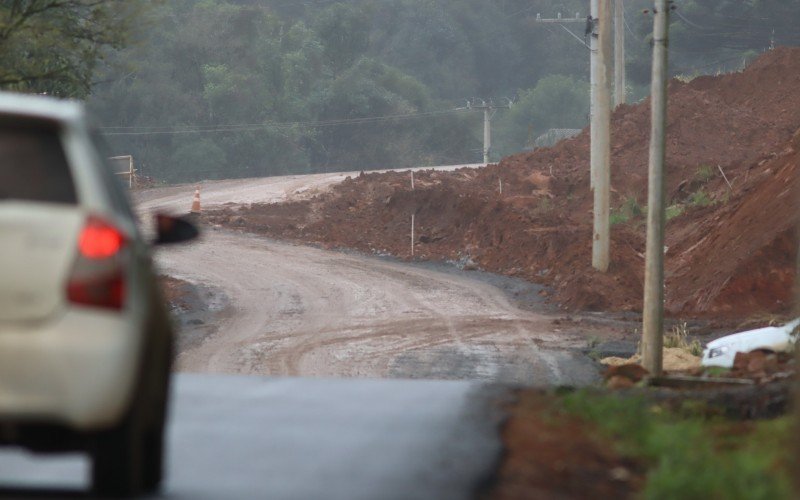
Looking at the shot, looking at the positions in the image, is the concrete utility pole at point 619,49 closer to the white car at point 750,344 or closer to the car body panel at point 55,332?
the white car at point 750,344

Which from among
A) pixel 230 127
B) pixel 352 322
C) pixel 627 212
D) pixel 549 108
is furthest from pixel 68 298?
pixel 549 108

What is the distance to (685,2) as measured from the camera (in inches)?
3890

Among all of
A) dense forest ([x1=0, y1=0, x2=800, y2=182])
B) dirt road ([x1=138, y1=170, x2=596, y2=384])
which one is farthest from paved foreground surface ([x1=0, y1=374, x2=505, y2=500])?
dense forest ([x1=0, y1=0, x2=800, y2=182])

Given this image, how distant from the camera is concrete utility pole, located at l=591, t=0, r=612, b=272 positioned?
37500mm

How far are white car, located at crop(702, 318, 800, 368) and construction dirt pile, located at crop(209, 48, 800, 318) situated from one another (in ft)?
30.7

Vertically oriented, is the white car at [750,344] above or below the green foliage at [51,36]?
below

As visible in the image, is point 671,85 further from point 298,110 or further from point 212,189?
point 298,110

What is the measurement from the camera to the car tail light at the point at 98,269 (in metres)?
5.87

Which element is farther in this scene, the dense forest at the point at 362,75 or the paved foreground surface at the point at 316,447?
the dense forest at the point at 362,75

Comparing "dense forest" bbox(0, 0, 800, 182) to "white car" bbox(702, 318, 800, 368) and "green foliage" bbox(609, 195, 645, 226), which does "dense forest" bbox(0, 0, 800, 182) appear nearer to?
"green foliage" bbox(609, 195, 645, 226)

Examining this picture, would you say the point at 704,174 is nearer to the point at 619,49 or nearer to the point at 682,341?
the point at 619,49

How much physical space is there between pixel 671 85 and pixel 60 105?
6310 cm

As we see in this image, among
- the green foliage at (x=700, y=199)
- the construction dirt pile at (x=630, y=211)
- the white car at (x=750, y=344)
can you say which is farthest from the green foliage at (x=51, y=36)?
the green foliage at (x=700, y=199)

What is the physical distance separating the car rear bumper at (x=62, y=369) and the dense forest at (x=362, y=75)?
6975 centimetres
